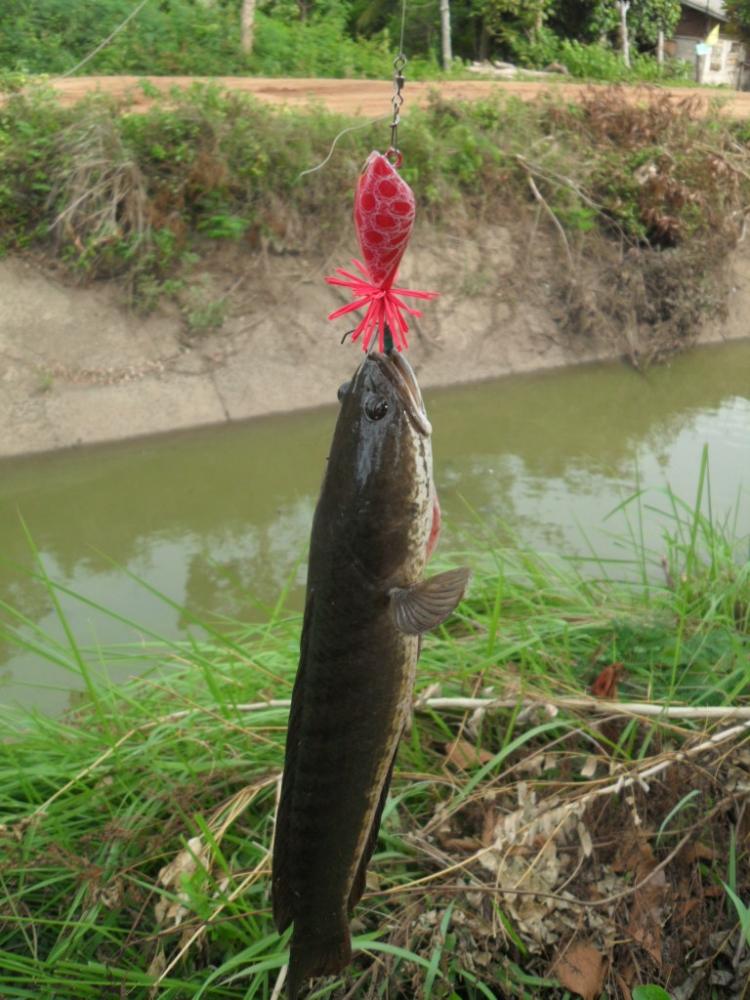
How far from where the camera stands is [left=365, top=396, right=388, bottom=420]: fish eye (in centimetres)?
150

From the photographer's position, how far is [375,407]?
150cm

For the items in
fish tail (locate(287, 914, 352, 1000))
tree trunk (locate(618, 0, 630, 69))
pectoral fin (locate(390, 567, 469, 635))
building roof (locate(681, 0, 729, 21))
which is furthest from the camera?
building roof (locate(681, 0, 729, 21))

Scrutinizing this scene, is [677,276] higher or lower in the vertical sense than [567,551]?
higher

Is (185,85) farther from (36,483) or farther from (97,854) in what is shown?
(97,854)

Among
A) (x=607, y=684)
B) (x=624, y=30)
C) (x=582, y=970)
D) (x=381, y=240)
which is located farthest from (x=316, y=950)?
(x=624, y=30)

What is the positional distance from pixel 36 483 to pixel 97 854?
5.02 meters

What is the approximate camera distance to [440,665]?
10.1ft

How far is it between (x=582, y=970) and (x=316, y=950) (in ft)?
2.85

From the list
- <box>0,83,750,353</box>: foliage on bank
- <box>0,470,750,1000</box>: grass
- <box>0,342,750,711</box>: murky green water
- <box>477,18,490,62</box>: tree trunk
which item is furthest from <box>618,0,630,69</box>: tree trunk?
<box>0,470,750,1000</box>: grass

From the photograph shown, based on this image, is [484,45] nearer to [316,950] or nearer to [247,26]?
[247,26]

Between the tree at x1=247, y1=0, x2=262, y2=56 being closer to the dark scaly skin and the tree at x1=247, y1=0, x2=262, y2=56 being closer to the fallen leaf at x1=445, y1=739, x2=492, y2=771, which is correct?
the fallen leaf at x1=445, y1=739, x2=492, y2=771

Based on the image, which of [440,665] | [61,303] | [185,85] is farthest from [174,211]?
[440,665]

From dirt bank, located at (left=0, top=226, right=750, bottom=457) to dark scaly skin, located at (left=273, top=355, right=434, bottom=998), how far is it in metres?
6.33

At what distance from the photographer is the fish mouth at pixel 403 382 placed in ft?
4.93
